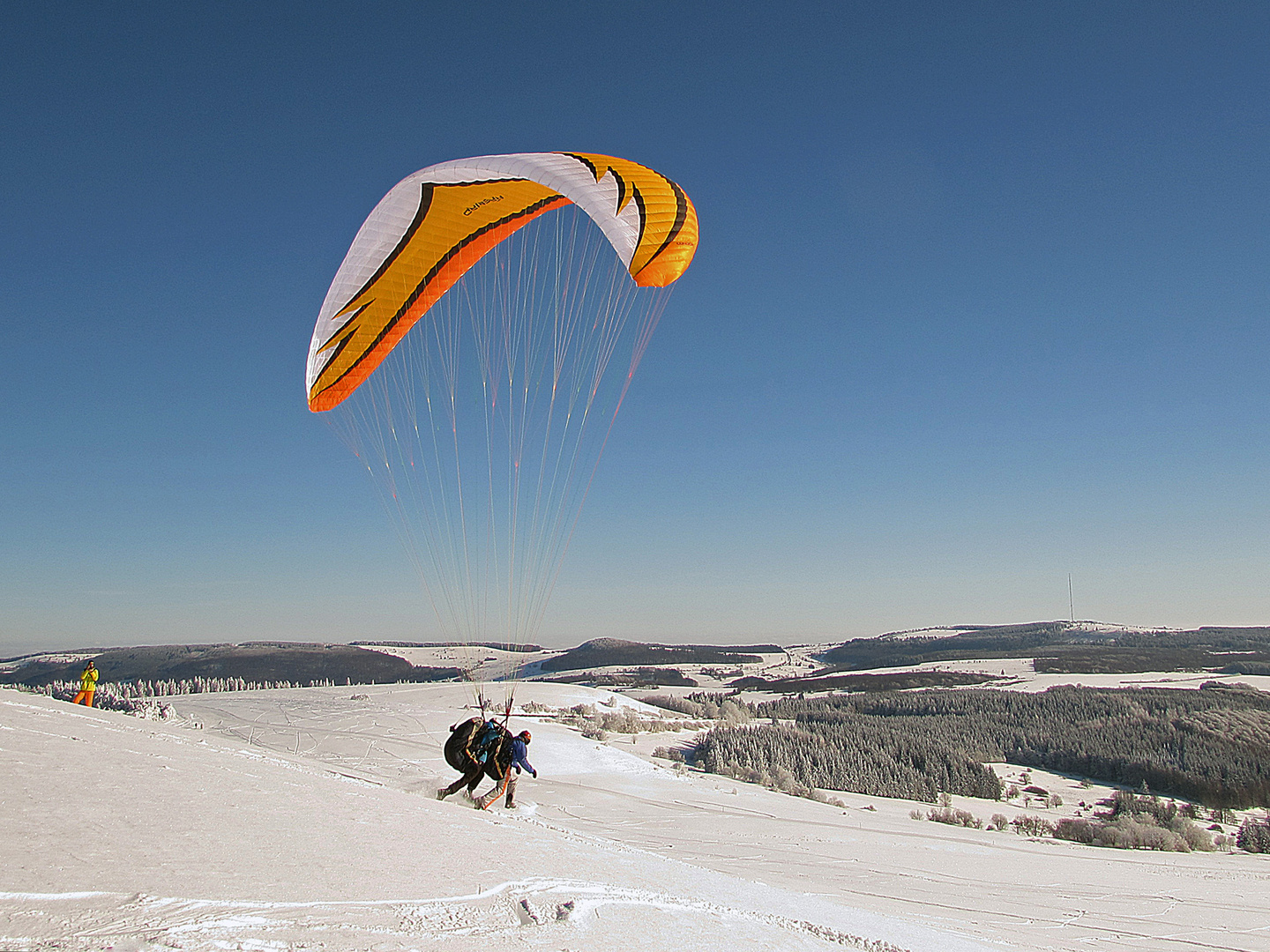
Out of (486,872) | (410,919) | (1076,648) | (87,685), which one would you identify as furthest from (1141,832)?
(1076,648)

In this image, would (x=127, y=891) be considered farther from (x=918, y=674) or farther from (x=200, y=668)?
(x=200, y=668)

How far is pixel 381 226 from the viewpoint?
8.10 metres

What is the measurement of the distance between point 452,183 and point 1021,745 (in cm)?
2332

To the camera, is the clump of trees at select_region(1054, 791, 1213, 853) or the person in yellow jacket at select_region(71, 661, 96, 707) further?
the person in yellow jacket at select_region(71, 661, 96, 707)

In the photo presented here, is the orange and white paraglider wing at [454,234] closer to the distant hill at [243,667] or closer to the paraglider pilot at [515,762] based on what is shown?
the paraglider pilot at [515,762]

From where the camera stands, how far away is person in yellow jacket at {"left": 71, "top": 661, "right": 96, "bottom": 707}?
47.8ft

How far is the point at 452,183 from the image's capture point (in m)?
7.78

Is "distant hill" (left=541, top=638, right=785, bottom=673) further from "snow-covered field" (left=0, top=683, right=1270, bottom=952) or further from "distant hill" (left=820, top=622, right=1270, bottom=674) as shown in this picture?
"snow-covered field" (left=0, top=683, right=1270, bottom=952)

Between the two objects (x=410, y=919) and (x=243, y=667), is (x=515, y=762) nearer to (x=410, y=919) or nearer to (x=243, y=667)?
(x=410, y=919)

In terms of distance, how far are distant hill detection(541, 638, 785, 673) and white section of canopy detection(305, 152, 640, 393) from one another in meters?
67.0

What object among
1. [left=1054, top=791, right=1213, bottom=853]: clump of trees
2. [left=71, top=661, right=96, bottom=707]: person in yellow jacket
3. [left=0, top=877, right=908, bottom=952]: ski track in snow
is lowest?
[left=1054, top=791, right=1213, bottom=853]: clump of trees

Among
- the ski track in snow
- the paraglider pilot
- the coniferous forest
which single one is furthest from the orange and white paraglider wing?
the coniferous forest

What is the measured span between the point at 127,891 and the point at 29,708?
7.64m

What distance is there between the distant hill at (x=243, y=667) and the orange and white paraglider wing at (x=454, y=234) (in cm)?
3842
